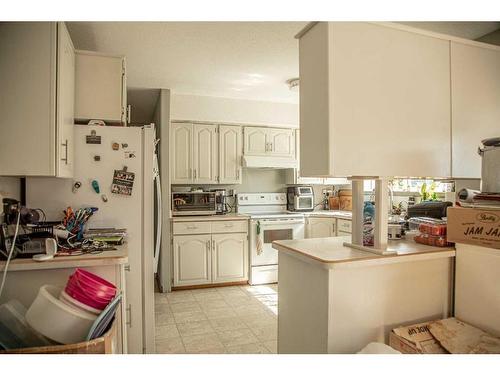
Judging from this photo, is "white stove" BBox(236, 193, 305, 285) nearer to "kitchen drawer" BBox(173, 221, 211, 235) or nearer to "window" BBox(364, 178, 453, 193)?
"kitchen drawer" BBox(173, 221, 211, 235)

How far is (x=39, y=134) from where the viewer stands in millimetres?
1742

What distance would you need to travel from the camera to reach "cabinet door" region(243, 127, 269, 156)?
4.33m

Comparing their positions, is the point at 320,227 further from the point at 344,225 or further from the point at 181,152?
the point at 181,152

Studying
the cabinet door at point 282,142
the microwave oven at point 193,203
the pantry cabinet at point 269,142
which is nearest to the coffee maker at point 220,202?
the microwave oven at point 193,203

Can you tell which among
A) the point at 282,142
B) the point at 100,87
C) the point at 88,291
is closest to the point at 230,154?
the point at 282,142

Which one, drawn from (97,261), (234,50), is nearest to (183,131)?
(234,50)

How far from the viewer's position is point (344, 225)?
3.94m

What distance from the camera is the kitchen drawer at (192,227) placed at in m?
3.81

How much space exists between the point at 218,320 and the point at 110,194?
5.26ft

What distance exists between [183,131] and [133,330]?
8.31 feet

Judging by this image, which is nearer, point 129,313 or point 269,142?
point 129,313

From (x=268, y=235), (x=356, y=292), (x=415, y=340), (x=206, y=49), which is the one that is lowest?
(x=415, y=340)
